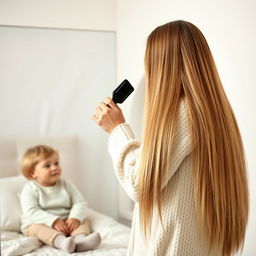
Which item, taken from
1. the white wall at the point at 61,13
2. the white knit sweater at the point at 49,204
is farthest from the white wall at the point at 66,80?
the white knit sweater at the point at 49,204

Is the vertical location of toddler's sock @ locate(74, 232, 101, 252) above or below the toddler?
below

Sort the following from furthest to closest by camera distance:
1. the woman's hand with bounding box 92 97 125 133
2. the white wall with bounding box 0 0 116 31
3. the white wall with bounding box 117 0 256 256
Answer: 1. the white wall with bounding box 0 0 116 31
2. the white wall with bounding box 117 0 256 256
3. the woman's hand with bounding box 92 97 125 133

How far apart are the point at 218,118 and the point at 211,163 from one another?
127 millimetres

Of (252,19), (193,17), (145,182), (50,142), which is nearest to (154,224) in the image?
(145,182)

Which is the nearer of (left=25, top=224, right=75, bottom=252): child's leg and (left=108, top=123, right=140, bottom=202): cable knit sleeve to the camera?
(left=108, top=123, right=140, bottom=202): cable knit sleeve

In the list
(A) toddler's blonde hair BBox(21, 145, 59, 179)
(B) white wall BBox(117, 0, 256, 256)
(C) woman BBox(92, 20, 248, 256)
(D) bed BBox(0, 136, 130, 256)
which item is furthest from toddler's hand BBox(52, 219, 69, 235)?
(C) woman BBox(92, 20, 248, 256)

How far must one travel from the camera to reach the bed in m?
2.04

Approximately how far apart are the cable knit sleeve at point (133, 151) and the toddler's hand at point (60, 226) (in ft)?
3.93

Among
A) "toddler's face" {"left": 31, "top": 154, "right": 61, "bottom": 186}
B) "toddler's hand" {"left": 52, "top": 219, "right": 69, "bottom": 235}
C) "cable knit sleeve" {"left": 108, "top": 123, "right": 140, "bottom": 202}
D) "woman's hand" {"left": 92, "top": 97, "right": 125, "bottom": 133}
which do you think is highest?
"woman's hand" {"left": 92, "top": 97, "right": 125, "bottom": 133}

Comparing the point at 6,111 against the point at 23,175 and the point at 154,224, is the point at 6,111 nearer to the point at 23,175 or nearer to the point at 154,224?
the point at 23,175

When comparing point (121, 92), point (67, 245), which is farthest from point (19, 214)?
point (121, 92)

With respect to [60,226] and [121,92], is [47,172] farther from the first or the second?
[121,92]

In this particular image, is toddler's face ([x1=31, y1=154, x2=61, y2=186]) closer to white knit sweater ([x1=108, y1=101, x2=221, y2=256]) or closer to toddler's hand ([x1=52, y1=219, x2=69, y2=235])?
toddler's hand ([x1=52, y1=219, x2=69, y2=235])

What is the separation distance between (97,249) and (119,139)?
39.9 inches
